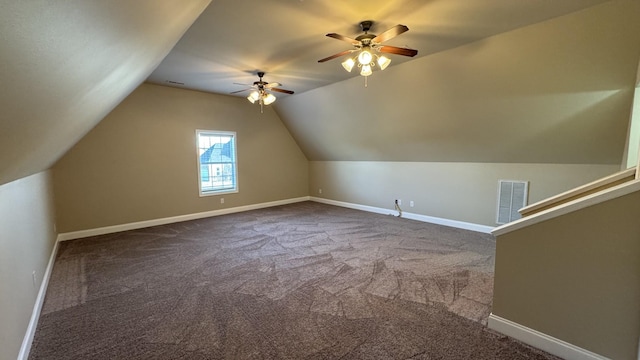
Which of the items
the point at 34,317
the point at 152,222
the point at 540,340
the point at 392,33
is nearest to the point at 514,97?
the point at 392,33

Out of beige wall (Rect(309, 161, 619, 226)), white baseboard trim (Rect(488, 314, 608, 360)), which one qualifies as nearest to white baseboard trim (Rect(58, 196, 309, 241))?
beige wall (Rect(309, 161, 619, 226))

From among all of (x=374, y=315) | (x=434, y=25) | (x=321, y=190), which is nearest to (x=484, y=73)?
(x=434, y=25)

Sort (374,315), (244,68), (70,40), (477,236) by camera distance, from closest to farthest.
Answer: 1. (70,40)
2. (374,315)
3. (244,68)
4. (477,236)

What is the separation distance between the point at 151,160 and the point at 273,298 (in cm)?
435

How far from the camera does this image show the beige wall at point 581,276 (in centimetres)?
170

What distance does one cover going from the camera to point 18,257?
2139mm

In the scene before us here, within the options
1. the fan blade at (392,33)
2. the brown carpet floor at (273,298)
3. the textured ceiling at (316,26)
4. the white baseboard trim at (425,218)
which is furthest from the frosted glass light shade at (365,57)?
the white baseboard trim at (425,218)

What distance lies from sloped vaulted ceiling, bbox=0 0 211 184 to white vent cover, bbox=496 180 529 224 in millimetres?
5145

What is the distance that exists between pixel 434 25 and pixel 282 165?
5432mm

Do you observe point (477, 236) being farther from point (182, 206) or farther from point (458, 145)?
point (182, 206)

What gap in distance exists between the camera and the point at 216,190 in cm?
653

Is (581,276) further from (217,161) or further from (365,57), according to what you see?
(217,161)

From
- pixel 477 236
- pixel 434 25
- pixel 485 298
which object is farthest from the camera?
pixel 477 236

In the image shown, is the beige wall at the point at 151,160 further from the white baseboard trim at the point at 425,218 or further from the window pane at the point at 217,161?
the white baseboard trim at the point at 425,218
